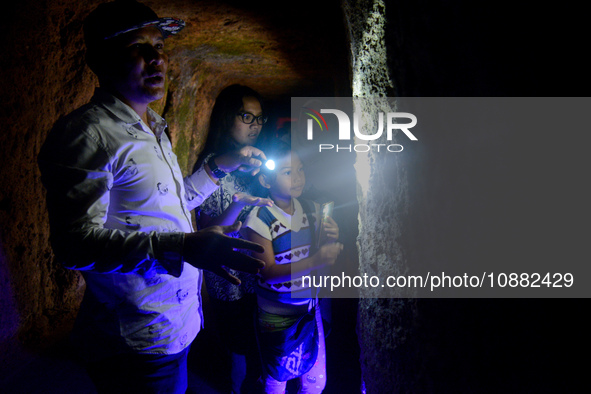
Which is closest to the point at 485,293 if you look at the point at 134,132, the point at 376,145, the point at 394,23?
the point at 376,145

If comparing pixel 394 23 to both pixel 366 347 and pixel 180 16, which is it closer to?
pixel 366 347

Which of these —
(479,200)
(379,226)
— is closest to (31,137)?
(379,226)

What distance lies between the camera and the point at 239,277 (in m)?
2.72

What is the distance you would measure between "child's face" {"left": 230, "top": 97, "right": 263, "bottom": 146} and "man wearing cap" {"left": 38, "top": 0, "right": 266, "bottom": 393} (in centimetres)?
150

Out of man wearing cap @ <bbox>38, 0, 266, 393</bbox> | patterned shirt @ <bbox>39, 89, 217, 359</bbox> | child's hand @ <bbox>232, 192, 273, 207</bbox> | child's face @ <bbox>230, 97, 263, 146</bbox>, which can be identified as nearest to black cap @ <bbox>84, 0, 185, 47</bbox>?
man wearing cap @ <bbox>38, 0, 266, 393</bbox>

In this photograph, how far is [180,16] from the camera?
2.32m

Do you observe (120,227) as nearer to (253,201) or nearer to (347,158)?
(253,201)

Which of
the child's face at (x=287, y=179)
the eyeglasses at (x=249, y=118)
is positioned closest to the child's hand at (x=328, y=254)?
the child's face at (x=287, y=179)

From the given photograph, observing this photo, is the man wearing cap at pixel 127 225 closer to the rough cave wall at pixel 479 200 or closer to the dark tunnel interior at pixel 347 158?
the rough cave wall at pixel 479 200

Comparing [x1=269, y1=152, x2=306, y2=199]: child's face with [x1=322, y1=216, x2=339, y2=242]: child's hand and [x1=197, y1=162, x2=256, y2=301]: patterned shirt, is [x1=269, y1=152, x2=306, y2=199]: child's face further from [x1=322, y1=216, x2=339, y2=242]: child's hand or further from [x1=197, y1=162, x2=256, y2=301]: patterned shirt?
[x1=197, y1=162, x2=256, y2=301]: patterned shirt

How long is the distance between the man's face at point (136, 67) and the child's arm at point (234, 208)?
943 mm

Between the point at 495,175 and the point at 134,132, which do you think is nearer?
the point at 495,175

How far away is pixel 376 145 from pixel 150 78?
1018 millimetres

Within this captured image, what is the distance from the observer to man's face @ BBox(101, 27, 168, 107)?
49.9 inches
